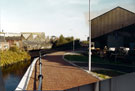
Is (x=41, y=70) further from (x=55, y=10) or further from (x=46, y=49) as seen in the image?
(x=55, y=10)

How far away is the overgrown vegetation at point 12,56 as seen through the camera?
67 cm

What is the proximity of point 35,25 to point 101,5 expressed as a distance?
595mm

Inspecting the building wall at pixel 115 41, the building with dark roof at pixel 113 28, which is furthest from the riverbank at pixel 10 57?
the building wall at pixel 115 41

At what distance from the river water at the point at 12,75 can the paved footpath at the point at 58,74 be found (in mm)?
117

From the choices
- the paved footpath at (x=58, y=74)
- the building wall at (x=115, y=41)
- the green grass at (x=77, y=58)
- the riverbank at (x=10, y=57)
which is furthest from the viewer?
the building wall at (x=115, y=41)

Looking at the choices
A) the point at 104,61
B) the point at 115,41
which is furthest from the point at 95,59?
the point at 115,41

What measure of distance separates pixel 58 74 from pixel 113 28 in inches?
24.1

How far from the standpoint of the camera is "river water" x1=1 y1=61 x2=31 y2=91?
27.3 inches

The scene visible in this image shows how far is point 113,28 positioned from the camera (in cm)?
114

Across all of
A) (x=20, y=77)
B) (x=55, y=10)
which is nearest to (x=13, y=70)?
(x=20, y=77)

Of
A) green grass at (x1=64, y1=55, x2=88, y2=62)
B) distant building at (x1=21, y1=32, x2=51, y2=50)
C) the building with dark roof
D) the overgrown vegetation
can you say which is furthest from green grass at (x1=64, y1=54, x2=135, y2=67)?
the overgrown vegetation

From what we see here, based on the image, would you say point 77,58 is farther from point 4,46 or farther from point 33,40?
point 4,46

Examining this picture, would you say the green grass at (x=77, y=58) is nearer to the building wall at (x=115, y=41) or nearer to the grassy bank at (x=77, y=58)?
the grassy bank at (x=77, y=58)

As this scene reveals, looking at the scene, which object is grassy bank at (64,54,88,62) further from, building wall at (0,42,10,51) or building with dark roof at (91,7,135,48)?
building wall at (0,42,10,51)
